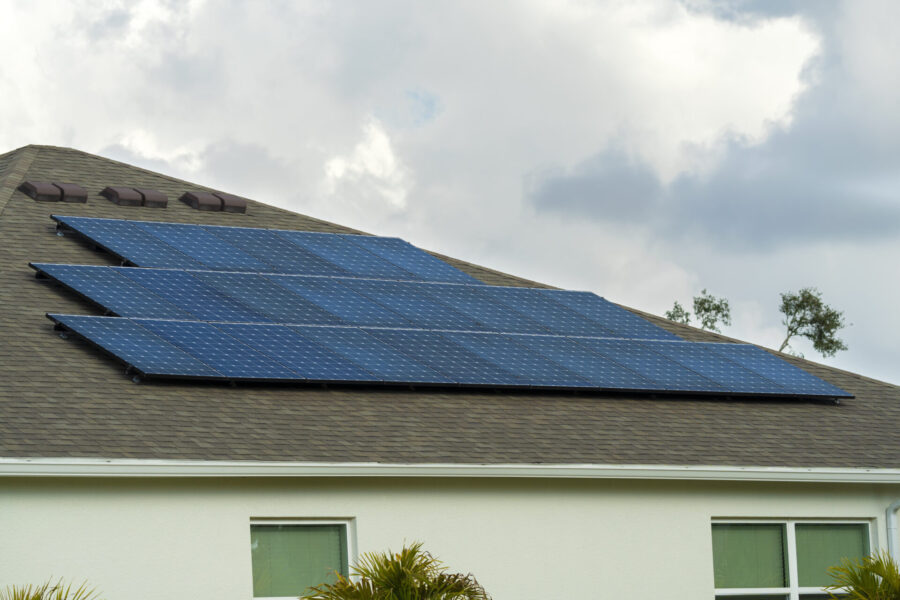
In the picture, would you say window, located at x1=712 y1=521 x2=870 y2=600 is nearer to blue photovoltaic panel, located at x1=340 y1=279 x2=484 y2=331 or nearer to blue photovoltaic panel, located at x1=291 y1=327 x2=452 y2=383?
blue photovoltaic panel, located at x1=291 y1=327 x2=452 y2=383

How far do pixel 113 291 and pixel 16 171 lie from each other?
22.2ft

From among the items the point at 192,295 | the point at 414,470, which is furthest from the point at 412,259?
the point at 414,470

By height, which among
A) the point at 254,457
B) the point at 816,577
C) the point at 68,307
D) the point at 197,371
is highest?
the point at 68,307

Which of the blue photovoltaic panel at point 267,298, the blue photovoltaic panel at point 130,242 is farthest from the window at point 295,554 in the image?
the blue photovoltaic panel at point 130,242

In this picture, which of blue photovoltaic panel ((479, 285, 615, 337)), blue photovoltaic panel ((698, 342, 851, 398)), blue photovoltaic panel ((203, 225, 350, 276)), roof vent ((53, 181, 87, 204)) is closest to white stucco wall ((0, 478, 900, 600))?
blue photovoltaic panel ((698, 342, 851, 398))

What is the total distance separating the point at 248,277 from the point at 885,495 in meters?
9.64

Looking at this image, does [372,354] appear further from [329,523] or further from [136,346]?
[329,523]

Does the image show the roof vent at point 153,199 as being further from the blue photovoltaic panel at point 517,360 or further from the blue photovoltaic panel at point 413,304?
the blue photovoltaic panel at point 517,360

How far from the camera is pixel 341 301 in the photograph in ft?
64.7

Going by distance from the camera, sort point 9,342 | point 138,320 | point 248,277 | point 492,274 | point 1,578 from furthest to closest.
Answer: point 492,274 < point 248,277 < point 138,320 < point 9,342 < point 1,578

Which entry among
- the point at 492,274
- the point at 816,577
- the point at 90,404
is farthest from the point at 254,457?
the point at 492,274

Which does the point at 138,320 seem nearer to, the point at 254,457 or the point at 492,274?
the point at 254,457

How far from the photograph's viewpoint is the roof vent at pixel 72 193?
22125 mm

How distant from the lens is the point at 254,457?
1395 cm
